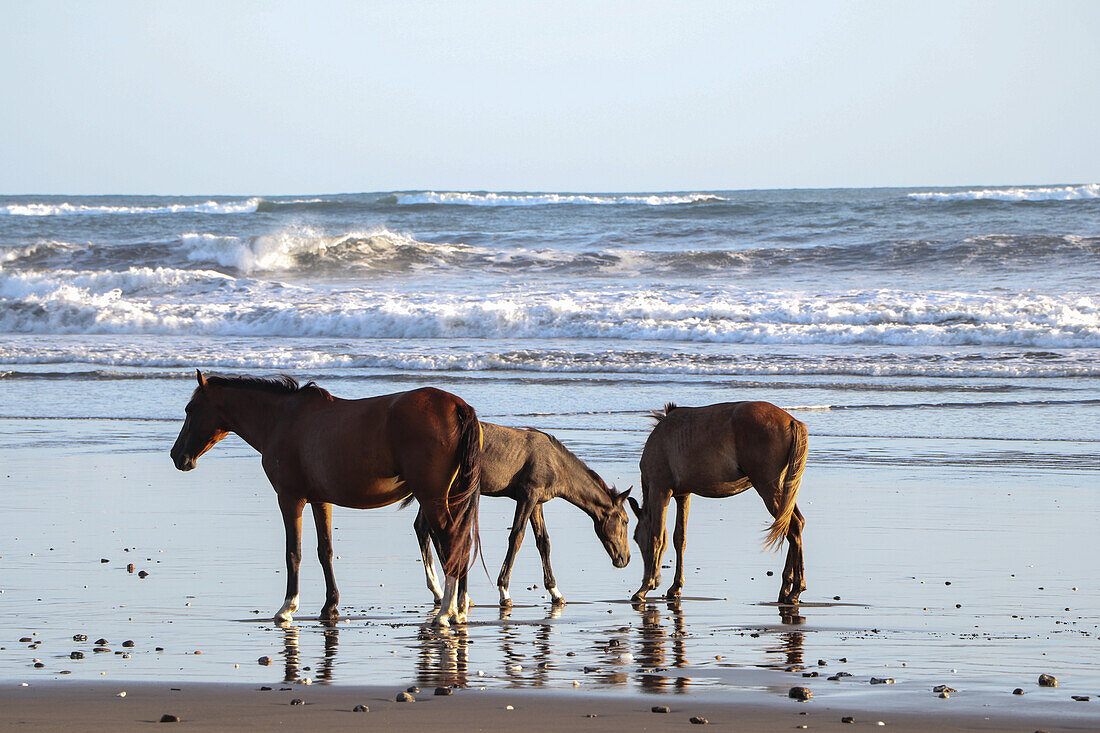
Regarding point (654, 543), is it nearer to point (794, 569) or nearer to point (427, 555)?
point (794, 569)

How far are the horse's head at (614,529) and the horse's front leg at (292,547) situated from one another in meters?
1.82

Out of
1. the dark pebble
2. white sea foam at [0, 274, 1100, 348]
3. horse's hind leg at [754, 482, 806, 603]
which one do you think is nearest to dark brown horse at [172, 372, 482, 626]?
horse's hind leg at [754, 482, 806, 603]

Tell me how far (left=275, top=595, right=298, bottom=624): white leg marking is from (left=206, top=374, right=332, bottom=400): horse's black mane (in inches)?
44.2

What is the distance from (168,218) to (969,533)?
47844 millimetres

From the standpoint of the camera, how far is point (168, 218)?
52.0m

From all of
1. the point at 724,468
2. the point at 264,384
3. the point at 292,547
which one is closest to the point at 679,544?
the point at 724,468

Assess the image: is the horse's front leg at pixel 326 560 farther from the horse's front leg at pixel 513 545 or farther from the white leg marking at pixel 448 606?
the horse's front leg at pixel 513 545

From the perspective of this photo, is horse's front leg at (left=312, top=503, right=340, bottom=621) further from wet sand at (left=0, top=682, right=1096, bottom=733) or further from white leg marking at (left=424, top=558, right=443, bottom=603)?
wet sand at (left=0, top=682, right=1096, bottom=733)

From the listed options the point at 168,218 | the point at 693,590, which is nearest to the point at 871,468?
the point at 693,590

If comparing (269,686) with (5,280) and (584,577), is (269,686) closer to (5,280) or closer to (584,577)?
(584,577)

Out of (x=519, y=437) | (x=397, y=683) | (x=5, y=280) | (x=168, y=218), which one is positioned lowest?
(x=397, y=683)

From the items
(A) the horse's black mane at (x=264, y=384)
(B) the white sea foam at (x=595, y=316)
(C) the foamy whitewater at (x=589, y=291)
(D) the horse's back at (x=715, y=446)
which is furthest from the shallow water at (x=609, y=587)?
(B) the white sea foam at (x=595, y=316)

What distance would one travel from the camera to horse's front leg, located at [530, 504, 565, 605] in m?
6.95

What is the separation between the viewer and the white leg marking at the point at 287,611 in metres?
6.31
